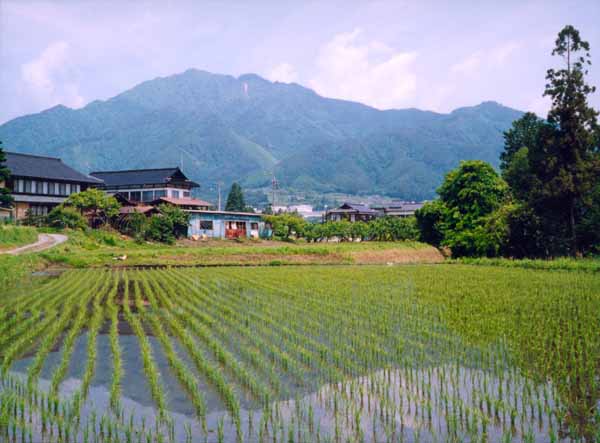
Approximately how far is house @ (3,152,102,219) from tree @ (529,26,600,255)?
117ft

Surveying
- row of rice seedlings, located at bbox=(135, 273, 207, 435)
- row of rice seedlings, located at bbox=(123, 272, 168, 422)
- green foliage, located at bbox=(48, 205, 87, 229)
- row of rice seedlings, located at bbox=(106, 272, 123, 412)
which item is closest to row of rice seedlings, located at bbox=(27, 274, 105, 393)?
row of rice seedlings, located at bbox=(106, 272, 123, 412)

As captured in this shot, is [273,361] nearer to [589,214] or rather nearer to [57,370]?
[57,370]

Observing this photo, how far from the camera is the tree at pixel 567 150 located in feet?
91.3

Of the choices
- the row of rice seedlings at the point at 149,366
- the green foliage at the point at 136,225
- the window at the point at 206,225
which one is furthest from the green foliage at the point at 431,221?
the row of rice seedlings at the point at 149,366

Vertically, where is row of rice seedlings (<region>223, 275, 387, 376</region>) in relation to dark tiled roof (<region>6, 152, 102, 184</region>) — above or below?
below

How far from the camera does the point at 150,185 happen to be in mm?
52031

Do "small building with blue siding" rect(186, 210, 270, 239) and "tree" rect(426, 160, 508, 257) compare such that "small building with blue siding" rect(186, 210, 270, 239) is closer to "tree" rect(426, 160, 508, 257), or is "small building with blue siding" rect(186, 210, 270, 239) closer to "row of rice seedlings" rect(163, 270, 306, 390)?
"tree" rect(426, 160, 508, 257)

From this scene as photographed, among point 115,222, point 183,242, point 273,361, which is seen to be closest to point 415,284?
point 273,361

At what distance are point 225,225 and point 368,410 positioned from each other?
4205 centimetres

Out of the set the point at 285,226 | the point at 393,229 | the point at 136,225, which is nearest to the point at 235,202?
the point at 285,226

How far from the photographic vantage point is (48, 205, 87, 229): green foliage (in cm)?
3738

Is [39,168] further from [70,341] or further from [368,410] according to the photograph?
[368,410]

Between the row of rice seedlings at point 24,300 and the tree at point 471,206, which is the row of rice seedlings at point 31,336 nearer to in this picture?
the row of rice seedlings at point 24,300

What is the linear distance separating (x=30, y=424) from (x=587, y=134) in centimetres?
3003
